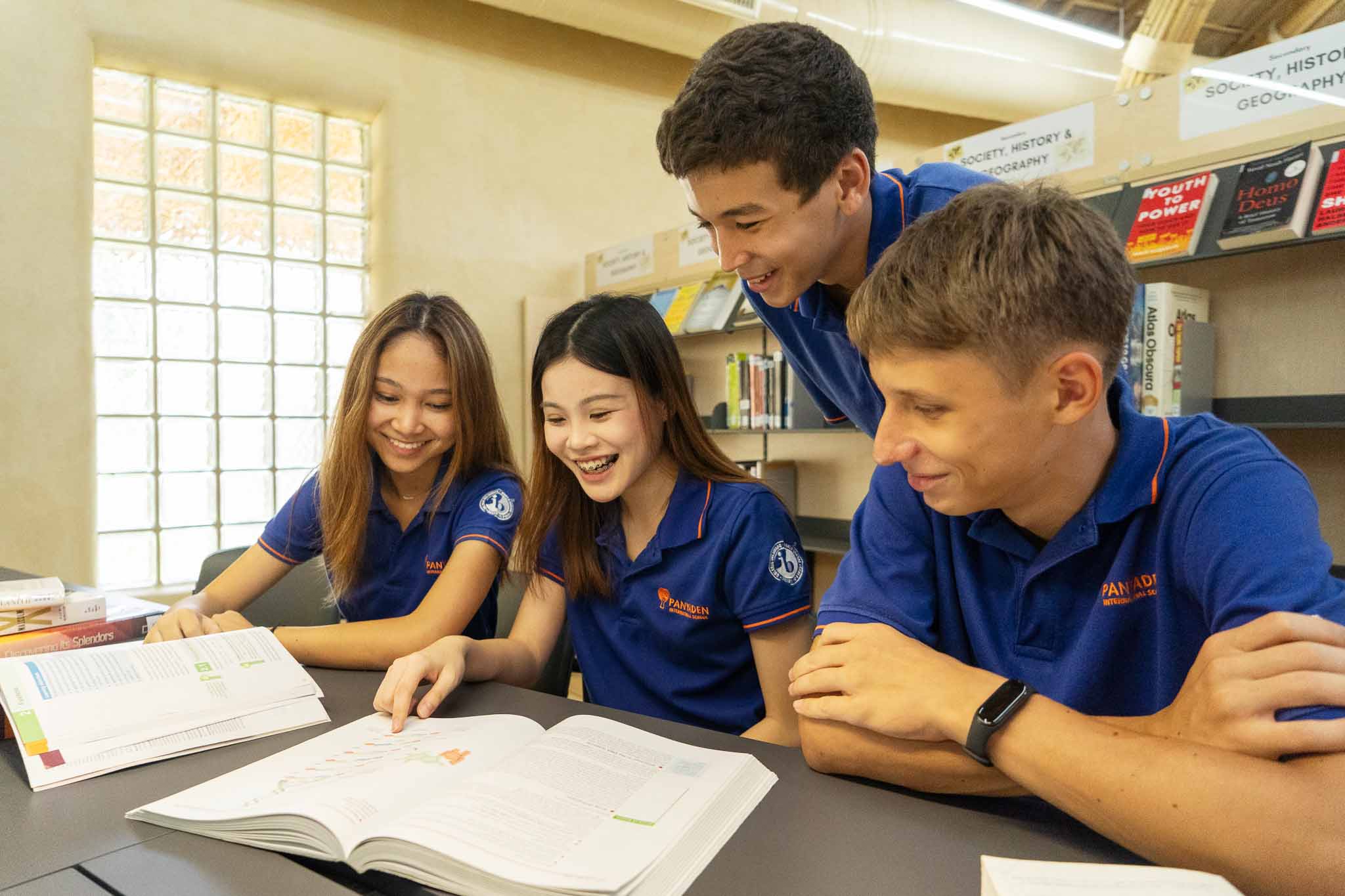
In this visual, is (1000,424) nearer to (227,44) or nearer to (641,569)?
(641,569)

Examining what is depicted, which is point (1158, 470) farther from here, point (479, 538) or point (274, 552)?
point (274, 552)

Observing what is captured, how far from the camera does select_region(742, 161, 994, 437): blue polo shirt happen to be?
1308 millimetres

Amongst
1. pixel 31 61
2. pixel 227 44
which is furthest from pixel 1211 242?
pixel 31 61

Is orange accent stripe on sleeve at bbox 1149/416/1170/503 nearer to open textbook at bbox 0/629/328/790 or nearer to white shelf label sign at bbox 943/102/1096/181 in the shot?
open textbook at bbox 0/629/328/790

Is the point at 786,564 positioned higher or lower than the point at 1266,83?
lower

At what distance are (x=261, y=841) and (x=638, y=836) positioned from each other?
1.04ft

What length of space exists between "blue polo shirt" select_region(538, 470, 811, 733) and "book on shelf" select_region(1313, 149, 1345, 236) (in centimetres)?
156

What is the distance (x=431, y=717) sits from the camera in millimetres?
1067

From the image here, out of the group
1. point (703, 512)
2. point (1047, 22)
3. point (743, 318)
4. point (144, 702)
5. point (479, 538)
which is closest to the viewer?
point (144, 702)

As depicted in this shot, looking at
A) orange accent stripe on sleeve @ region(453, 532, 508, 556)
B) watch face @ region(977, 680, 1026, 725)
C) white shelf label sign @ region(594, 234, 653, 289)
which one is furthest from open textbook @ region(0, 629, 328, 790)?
white shelf label sign @ region(594, 234, 653, 289)

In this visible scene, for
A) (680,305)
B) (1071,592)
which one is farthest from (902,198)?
(680,305)

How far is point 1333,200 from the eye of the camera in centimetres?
201

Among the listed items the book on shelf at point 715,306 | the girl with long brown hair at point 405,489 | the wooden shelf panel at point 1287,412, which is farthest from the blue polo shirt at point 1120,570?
the book on shelf at point 715,306

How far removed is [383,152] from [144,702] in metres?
3.53
